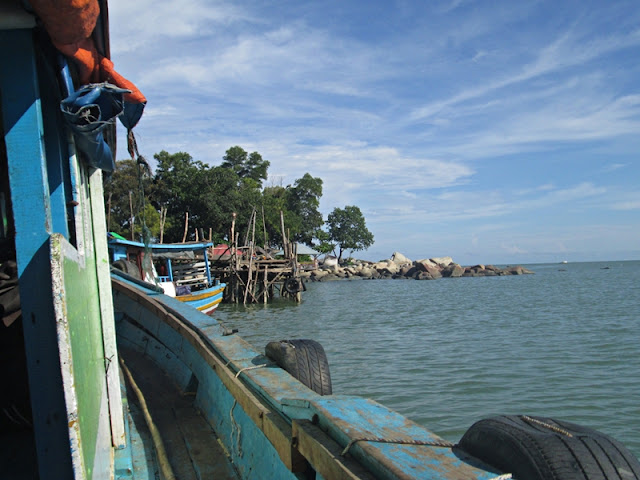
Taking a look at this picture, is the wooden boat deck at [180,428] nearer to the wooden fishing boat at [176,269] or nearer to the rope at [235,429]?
the rope at [235,429]

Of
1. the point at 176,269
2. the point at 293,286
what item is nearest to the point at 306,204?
the point at 293,286

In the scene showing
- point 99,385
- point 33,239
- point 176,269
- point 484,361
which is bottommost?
point 484,361

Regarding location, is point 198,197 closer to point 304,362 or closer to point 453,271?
point 304,362

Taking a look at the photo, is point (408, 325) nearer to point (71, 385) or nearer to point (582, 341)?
point (582, 341)

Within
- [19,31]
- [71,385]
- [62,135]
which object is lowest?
[71,385]

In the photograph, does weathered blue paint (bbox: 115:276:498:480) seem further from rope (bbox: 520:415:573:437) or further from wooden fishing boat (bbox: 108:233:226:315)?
wooden fishing boat (bbox: 108:233:226:315)

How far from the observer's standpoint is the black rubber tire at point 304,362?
291 centimetres

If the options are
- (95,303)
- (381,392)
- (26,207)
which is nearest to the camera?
(26,207)

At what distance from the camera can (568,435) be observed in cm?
163

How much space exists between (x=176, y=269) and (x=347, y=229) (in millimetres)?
47526

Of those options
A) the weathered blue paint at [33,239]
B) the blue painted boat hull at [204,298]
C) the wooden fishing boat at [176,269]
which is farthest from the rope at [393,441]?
the blue painted boat hull at [204,298]

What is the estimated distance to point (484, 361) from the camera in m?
10.8

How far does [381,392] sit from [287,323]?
418 inches

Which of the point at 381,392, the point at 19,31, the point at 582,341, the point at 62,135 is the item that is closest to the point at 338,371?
the point at 381,392
